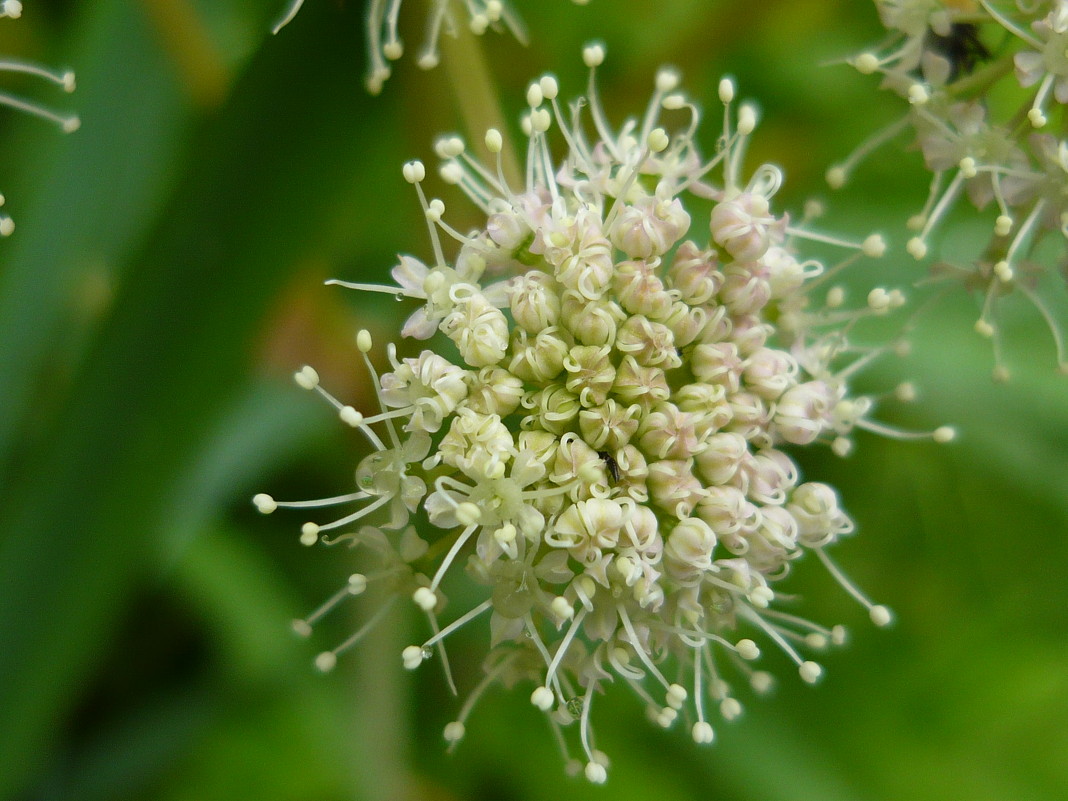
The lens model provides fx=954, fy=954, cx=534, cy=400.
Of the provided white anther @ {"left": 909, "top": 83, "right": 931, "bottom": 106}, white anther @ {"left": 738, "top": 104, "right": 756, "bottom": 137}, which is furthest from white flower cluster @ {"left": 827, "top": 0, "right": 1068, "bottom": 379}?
white anther @ {"left": 738, "top": 104, "right": 756, "bottom": 137}

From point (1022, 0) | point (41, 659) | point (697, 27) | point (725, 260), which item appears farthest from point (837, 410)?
point (41, 659)

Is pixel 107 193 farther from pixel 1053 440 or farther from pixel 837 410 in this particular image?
pixel 1053 440

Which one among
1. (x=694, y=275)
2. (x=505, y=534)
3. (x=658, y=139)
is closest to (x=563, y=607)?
(x=505, y=534)

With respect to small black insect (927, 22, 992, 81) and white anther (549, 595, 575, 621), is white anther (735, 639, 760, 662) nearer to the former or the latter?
white anther (549, 595, 575, 621)

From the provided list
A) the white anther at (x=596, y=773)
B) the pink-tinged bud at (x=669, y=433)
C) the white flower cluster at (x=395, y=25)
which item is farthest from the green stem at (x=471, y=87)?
the white anther at (x=596, y=773)

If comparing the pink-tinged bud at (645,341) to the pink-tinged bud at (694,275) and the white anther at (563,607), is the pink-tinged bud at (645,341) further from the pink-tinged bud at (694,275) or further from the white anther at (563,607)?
the white anther at (563,607)

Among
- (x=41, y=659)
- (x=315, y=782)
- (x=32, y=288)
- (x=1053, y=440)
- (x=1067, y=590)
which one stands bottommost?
(x=1067, y=590)
